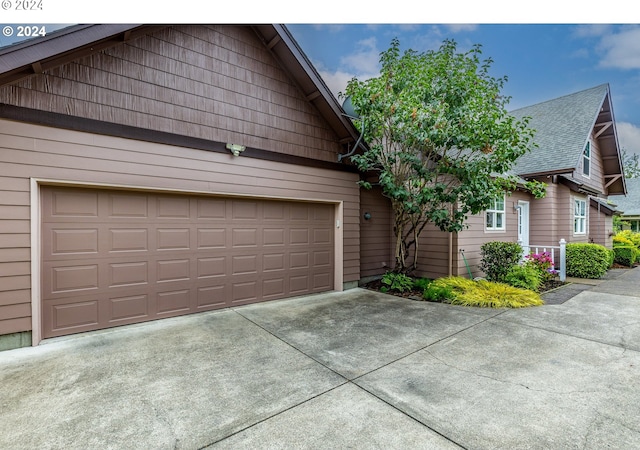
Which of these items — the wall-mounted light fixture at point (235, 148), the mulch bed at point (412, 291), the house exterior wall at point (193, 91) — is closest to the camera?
the house exterior wall at point (193, 91)

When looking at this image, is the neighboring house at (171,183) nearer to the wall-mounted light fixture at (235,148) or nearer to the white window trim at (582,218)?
the wall-mounted light fixture at (235,148)

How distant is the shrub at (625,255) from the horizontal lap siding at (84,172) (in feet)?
40.9

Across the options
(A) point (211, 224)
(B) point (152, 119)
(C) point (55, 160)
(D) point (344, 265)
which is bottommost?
(D) point (344, 265)


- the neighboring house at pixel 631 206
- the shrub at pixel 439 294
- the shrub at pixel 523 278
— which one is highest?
the neighboring house at pixel 631 206

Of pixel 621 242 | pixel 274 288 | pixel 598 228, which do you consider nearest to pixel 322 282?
pixel 274 288

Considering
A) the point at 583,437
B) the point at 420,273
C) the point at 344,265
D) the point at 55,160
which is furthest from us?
the point at 420,273

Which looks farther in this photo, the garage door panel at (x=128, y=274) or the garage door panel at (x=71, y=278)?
the garage door panel at (x=128, y=274)

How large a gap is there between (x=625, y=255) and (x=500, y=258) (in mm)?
7545

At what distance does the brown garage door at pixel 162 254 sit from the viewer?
403 centimetres

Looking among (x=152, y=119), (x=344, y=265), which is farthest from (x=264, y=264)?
(x=152, y=119)

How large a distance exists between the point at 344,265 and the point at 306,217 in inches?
56.9

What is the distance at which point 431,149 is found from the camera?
20.4ft

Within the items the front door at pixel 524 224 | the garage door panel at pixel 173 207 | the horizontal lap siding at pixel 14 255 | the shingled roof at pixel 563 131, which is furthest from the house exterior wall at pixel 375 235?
the horizontal lap siding at pixel 14 255

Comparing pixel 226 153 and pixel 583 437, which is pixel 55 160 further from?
pixel 583 437
